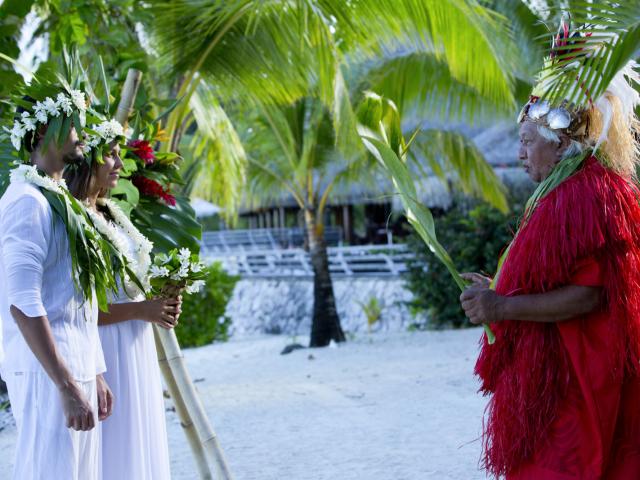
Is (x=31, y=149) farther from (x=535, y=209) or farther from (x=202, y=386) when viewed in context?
(x=202, y=386)

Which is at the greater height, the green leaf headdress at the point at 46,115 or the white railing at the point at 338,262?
the green leaf headdress at the point at 46,115

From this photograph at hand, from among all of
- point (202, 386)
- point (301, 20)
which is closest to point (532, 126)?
point (301, 20)

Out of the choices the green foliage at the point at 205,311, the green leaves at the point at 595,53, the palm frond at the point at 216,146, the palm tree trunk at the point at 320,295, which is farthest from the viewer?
the green foliage at the point at 205,311

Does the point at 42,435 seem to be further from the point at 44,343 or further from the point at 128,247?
the point at 128,247

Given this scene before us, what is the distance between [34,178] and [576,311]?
1614mm

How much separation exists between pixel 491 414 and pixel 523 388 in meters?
0.18

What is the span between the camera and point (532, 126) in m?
2.26

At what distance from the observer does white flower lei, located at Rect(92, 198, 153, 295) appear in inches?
114

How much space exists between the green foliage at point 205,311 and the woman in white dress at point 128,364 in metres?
8.99

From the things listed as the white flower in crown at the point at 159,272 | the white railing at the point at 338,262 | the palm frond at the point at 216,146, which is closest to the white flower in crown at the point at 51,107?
the white flower in crown at the point at 159,272

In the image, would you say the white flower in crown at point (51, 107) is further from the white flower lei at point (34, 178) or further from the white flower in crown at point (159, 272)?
the white flower in crown at point (159, 272)

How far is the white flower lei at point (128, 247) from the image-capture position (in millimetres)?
2895

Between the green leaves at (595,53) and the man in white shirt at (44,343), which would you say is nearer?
the green leaves at (595,53)

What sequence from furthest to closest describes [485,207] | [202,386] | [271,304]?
1. [271,304]
2. [485,207]
3. [202,386]
